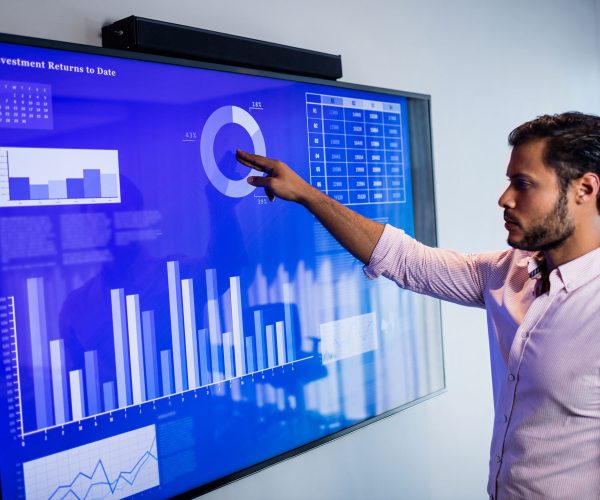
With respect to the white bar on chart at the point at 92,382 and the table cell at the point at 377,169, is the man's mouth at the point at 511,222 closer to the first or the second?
the table cell at the point at 377,169

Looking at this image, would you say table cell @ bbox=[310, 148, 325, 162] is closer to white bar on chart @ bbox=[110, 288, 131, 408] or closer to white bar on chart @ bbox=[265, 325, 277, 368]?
white bar on chart @ bbox=[265, 325, 277, 368]

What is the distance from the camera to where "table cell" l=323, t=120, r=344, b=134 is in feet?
6.64

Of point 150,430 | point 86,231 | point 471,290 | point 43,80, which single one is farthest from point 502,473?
point 43,80

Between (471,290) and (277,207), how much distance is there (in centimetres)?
63

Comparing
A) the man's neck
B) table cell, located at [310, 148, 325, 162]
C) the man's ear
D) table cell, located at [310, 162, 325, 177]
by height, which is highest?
table cell, located at [310, 148, 325, 162]

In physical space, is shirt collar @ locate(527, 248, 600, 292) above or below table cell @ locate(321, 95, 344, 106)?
below

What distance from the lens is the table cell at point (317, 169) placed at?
6.49 feet

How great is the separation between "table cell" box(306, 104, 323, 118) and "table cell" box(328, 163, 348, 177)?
16 cm

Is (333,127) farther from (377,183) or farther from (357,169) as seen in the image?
(377,183)

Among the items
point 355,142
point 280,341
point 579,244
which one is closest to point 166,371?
point 280,341

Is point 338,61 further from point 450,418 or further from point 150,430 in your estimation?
point 450,418

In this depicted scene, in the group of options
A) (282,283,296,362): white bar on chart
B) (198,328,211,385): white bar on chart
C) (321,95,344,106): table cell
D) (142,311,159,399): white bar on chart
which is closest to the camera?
(142,311,159,399): white bar on chart

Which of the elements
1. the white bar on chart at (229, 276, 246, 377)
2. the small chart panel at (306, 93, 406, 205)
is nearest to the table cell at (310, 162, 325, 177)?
the small chart panel at (306, 93, 406, 205)

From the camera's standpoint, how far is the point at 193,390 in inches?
65.7
